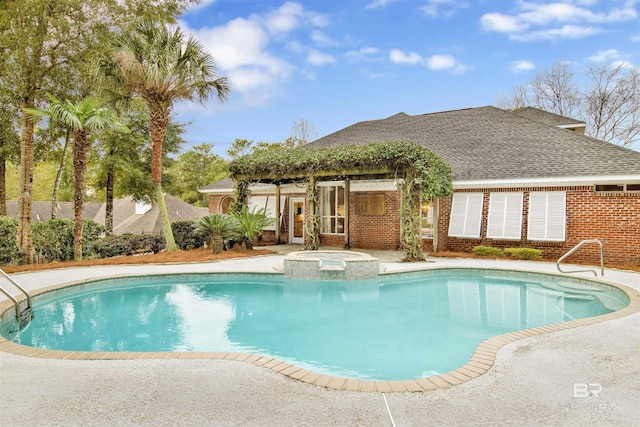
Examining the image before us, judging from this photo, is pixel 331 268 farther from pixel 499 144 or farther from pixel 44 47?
pixel 44 47

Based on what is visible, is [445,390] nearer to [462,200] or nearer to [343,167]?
[343,167]

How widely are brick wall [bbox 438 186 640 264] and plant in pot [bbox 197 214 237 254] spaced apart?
9525 mm

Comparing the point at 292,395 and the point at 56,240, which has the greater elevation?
the point at 56,240

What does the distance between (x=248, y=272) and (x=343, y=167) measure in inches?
193

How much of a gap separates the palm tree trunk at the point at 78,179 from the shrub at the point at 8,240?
4.67ft

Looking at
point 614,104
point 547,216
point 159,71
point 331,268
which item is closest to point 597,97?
point 614,104

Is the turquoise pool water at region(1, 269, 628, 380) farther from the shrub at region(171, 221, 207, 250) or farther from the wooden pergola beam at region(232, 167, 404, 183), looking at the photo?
the shrub at region(171, 221, 207, 250)

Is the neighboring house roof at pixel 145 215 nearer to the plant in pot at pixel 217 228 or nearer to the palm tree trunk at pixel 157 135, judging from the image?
the palm tree trunk at pixel 157 135

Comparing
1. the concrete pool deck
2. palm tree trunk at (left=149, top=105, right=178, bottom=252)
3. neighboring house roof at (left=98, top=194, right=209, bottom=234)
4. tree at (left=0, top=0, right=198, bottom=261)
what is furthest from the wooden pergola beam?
neighboring house roof at (left=98, top=194, right=209, bottom=234)

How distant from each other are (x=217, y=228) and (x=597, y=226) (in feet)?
38.5

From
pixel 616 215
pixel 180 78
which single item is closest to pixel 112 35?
pixel 180 78

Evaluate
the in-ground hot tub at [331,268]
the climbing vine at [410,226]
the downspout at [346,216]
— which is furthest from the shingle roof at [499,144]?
the in-ground hot tub at [331,268]

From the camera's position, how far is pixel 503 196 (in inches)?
515

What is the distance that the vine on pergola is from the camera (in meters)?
11.5
